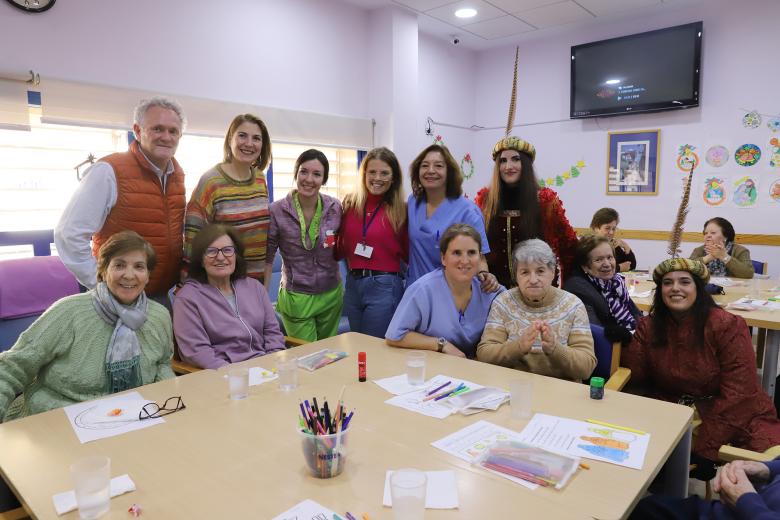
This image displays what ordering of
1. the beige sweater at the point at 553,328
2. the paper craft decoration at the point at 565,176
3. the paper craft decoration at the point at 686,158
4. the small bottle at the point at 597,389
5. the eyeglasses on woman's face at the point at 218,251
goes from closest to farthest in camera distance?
the small bottle at the point at 597,389 < the beige sweater at the point at 553,328 < the eyeglasses on woman's face at the point at 218,251 < the paper craft decoration at the point at 686,158 < the paper craft decoration at the point at 565,176

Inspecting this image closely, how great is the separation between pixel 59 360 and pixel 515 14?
211 inches

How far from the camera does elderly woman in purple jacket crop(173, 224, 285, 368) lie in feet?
7.60

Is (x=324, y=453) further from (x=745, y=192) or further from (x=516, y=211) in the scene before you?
(x=745, y=192)

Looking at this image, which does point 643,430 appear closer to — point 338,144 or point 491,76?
point 338,144

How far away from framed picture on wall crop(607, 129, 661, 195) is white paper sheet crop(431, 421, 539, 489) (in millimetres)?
5177

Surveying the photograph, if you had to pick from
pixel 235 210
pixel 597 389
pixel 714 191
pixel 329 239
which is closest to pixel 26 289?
pixel 235 210

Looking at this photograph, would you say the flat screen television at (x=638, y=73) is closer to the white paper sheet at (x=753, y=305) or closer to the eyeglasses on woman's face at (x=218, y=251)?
the white paper sheet at (x=753, y=305)

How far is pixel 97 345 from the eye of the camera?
6.28 feet

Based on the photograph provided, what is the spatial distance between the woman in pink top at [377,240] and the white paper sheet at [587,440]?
5.02ft

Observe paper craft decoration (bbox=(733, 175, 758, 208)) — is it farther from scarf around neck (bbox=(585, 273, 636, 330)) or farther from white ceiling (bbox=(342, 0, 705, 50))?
scarf around neck (bbox=(585, 273, 636, 330))

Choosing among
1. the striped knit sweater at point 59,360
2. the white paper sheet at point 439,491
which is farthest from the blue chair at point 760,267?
the striped knit sweater at point 59,360

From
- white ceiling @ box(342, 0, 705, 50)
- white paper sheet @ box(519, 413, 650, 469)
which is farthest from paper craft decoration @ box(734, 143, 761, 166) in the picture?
white paper sheet @ box(519, 413, 650, 469)

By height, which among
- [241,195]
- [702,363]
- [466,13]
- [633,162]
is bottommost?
[702,363]

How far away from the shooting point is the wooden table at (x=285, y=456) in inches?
45.4
